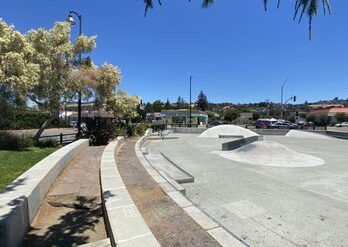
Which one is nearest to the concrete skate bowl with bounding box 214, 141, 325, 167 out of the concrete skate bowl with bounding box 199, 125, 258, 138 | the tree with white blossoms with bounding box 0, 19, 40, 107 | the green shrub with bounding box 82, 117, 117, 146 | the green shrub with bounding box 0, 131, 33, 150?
the green shrub with bounding box 82, 117, 117, 146

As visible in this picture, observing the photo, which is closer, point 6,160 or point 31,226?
point 31,226

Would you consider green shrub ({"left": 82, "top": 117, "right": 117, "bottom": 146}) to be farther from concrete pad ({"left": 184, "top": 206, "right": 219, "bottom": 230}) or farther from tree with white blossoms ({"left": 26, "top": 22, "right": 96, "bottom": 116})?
concrete pad ({"left": 184, "top": 206, "right": 219, "bottom": 230})

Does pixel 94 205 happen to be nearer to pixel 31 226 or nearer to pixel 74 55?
pixel 31 226

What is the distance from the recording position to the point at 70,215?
217 inches

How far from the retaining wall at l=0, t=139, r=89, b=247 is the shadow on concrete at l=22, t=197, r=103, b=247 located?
0.65 ft

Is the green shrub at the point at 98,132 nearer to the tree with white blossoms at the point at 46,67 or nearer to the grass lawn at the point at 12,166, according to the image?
the tree with white blossoms at the point at 46,67

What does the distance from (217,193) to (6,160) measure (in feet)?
20.3

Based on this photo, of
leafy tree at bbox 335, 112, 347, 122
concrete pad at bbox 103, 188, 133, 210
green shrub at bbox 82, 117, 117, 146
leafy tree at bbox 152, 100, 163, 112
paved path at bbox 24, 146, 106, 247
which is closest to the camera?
paved path at bbox 24, 146, 106, 247

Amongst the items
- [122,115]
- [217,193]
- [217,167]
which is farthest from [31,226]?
[122,115]

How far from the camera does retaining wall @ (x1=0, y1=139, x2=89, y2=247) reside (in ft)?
12.4

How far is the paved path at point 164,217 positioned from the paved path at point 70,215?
0.75 metres

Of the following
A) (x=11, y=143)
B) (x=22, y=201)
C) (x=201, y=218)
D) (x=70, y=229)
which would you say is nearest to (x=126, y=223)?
(x=70, y=229)

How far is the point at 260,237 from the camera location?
20.3 ft

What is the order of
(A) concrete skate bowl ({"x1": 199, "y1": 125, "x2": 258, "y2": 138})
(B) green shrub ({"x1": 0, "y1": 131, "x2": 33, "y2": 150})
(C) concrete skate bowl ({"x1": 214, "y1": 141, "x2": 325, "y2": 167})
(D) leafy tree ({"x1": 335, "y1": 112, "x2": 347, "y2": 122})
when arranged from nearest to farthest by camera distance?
1. (B) green shrub ({"x1": 0, "y1": 131, "x2": 33, "y2": 150})
2. (C) concrete skate bowl ({"x1": 214, "y1": 141, "x2": 325, "y2": 167})
3. (A) concrete skate bowl ({"x1": 199, "y1": 125, "x2": 258, "y2": 138})
4. (D) leafy tree ({"x1": 335, "y1": 112, "x2": 347, "y2": 122})
